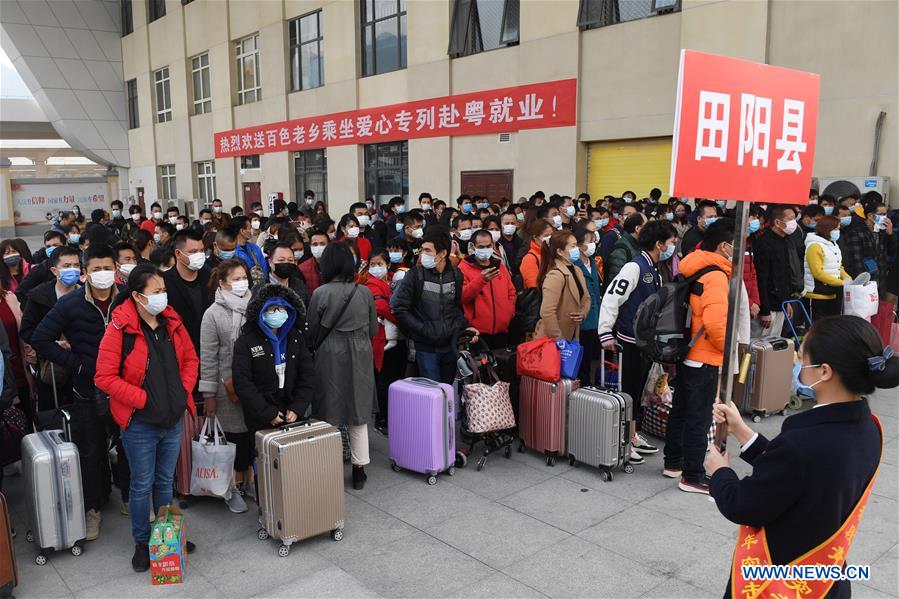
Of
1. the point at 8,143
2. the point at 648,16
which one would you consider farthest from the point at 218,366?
the point at 8,143

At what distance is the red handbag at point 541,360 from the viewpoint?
17.7 ft

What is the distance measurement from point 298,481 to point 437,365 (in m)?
1.81

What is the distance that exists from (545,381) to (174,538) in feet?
9.40

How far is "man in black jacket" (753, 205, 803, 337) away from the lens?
710 centimetres

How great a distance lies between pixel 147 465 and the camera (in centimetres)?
399

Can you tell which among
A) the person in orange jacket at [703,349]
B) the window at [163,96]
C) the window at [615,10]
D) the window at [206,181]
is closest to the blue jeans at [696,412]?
the person in orange jacket at [703,349]

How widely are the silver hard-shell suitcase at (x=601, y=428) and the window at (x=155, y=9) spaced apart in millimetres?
28370

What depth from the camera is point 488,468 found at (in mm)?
5449

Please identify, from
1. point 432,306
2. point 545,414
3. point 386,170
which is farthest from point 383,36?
point 545,414

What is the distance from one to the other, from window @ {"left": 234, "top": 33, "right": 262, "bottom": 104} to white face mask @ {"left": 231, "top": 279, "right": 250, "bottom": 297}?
19.9m

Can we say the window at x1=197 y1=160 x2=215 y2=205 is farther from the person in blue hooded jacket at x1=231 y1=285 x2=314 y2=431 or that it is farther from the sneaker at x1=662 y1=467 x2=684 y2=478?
the sneaker at x1=662 y1=467 x2=684 y2=478

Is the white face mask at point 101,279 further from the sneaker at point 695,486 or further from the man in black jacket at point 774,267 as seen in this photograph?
the man in black jacket at point 774,267

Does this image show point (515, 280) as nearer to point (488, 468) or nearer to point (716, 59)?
point (488, 468)

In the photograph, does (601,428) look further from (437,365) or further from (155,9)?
(155,9)
